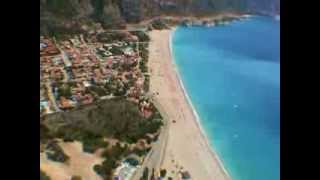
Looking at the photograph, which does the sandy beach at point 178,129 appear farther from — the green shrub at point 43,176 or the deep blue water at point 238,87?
the green shrub at point 43,176

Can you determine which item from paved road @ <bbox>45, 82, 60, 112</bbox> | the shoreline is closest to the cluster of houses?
paved road @ <bbox>45, 82, 60, 112</bbox>

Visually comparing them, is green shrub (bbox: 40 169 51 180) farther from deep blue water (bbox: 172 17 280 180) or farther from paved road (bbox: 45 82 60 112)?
deep blue water (bbox: 172 17 280 180)

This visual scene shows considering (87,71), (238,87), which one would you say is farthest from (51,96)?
(238,87)

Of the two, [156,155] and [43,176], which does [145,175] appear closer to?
[156,155]

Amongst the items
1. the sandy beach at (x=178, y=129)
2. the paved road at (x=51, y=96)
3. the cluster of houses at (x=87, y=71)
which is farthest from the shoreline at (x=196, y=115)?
the paved road at (x=51, y=96)
